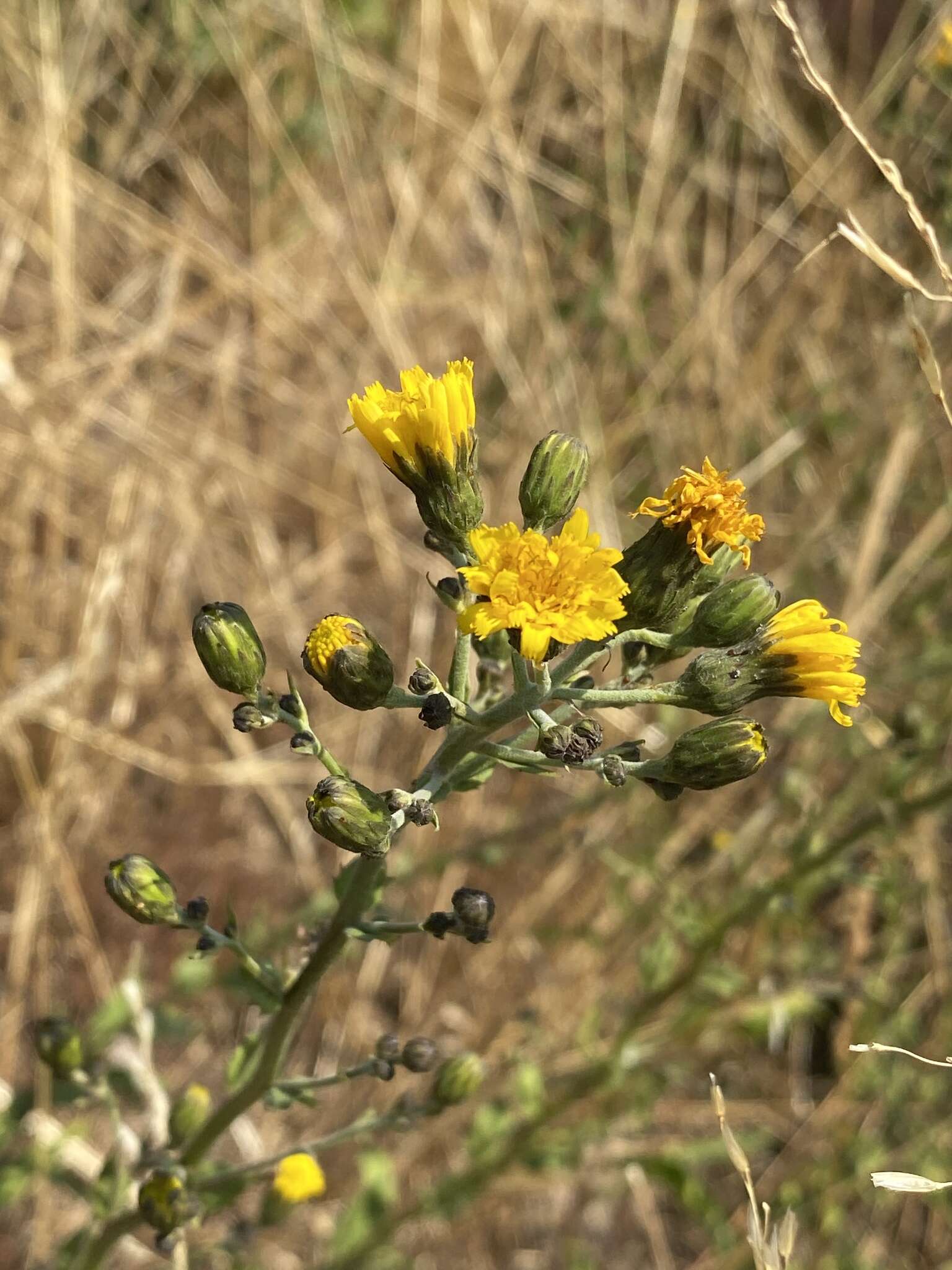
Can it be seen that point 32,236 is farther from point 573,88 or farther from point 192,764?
point 573,88

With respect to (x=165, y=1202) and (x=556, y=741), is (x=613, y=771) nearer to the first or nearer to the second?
(x=556, y=741)

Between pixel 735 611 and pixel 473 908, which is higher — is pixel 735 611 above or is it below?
above

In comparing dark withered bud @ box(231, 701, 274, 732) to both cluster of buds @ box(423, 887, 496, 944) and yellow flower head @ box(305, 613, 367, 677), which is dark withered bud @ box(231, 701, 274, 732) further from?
cluster of buds @ box(423, 887, 496, 944)

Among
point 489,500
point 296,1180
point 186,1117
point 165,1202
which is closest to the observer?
point 165,1202

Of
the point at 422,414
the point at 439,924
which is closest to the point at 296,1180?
the point at 439,924

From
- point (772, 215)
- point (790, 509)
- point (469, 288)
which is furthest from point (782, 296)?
point (469, 288)

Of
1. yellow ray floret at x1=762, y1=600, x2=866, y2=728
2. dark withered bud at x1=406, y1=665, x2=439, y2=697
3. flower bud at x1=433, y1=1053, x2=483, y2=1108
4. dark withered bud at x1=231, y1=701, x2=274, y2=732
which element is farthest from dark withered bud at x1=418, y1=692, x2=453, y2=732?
flower bud at x1=433, y1=1053, x2=483, y2=1108

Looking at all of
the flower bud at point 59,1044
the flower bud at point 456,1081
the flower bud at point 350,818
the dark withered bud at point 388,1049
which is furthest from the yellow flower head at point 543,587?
the flower bud at point 59,1044
